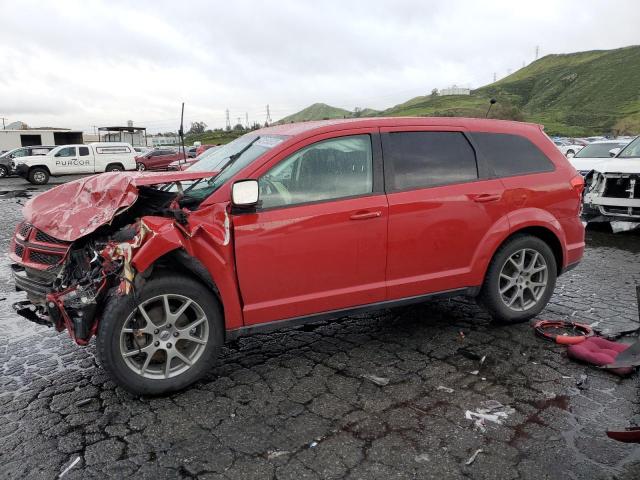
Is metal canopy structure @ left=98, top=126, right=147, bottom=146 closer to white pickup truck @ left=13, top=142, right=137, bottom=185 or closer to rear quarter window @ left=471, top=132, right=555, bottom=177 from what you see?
white pickup truck @ left=13, top=142, right=137, bottom=185

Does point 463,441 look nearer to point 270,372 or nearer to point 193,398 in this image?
point 270,372

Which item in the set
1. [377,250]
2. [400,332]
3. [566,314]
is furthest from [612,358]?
[377,250]

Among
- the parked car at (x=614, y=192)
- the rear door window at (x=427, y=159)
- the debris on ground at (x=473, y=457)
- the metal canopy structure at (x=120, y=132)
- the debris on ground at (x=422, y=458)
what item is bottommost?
the debris on ground at (x=473, y=457)

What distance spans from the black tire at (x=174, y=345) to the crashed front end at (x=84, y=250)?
98mm

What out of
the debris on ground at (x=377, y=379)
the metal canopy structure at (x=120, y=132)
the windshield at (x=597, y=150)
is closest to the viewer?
the debris on ground at (x=377, y=379)

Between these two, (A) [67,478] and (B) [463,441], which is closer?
(A) [67,478]

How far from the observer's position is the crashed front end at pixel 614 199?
28.5 feet

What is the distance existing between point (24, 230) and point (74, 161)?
24.8 meters

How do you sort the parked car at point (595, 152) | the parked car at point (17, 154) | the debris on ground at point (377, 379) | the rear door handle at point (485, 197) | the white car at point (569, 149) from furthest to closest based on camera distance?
the parked car at point (17, 154), the white car at point (569, 149), the parked car at point (595, 152), the rear door handle at point (485, 197), the debris on ground at point (377, 379)

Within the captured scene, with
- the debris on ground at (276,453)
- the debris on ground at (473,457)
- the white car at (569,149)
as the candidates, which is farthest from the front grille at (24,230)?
the white car at (569,149)

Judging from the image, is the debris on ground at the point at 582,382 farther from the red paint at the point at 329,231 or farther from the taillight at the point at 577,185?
the taillight at the point at 577,185

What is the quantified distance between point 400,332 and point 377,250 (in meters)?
1.04

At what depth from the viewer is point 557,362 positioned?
153 inches

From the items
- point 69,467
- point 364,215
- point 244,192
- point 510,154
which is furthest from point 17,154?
point 69,467
